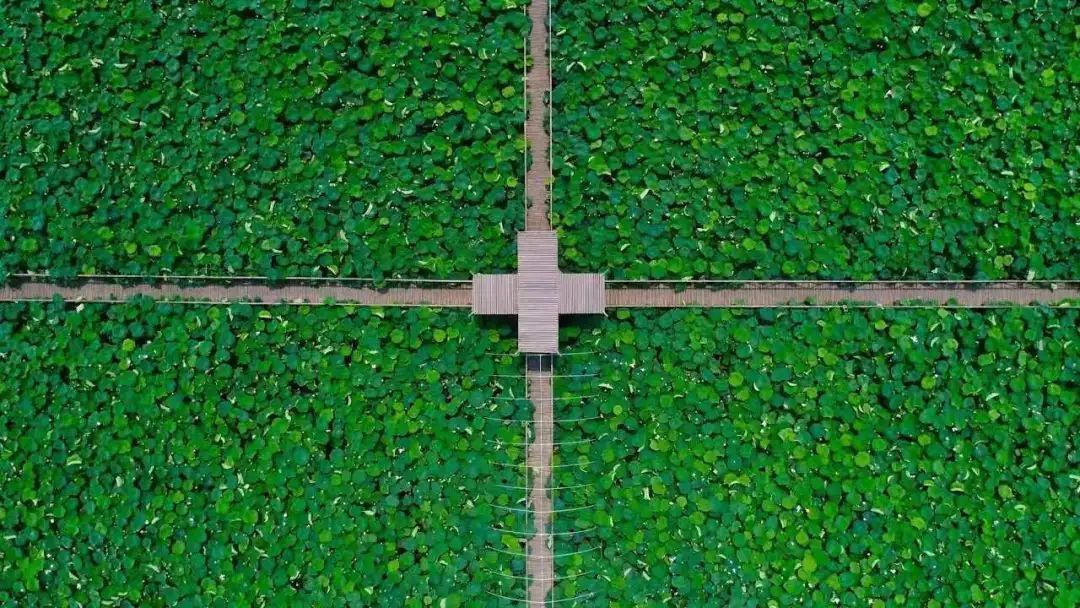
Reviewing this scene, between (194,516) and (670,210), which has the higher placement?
(670,210)

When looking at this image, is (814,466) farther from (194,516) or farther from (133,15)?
(133,15)

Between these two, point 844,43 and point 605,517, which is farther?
point 844,43

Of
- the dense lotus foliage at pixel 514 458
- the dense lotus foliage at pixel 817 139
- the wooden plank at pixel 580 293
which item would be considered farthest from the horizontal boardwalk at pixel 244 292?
the dense lotus foliage at pixel 817 139

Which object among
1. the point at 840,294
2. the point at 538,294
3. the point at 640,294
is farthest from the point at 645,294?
the point at 840,294

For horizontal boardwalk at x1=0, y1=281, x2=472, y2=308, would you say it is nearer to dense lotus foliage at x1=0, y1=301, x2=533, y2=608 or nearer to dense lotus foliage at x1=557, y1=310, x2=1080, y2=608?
dense lotus foliage at x1=0, y1=301, x2=533, y2=608

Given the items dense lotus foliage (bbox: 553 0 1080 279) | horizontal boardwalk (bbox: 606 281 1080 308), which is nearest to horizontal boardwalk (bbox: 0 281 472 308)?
dense lotus foliage (bbox: 553 0 1080 279)

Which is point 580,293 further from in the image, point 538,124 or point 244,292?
point 244,292

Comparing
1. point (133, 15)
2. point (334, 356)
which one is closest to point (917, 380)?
point (334, 356)
